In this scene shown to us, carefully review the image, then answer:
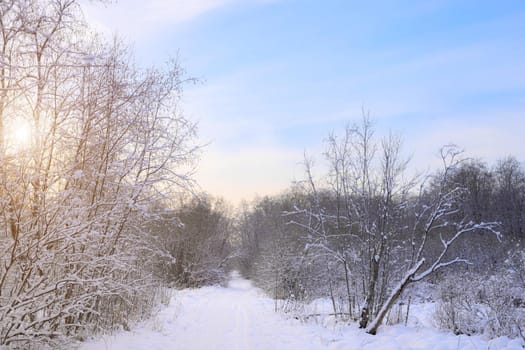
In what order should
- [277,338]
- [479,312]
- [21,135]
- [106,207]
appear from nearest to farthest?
[21,135]
[106,207]
[277,338]
[479,312]

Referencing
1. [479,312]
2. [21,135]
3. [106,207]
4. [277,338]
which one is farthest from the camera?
[479,312]

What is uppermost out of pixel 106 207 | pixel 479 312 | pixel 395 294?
pixel 106 207

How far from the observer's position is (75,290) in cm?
646

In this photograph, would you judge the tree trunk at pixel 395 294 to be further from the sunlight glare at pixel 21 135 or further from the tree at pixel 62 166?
the sunlight glare at pixel 21 135

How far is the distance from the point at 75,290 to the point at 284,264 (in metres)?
12.9

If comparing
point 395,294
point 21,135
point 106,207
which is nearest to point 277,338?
point 395,294

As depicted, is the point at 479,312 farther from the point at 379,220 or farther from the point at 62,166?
the point at 62,166

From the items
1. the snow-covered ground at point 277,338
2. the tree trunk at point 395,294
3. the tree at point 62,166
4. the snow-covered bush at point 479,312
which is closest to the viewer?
the tree at point 62,166

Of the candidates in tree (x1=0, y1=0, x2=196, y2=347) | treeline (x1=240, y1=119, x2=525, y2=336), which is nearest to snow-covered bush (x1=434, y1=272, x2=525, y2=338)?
treeline (x1=240, y1=119, x2=525, y2=336)

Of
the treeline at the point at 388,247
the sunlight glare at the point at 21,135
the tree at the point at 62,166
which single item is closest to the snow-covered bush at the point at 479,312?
the treeline at the point at 388,247

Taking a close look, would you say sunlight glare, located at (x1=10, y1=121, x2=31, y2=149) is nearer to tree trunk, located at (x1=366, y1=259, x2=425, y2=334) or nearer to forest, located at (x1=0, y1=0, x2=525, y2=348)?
forest, located at (x1=0, y1=0, x2=525, y2=348)

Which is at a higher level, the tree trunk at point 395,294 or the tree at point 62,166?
the tree at point 62,166

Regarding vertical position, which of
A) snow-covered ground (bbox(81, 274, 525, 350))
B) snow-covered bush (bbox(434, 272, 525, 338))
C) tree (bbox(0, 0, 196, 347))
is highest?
tree (bbox(0, 0, 196, 347))

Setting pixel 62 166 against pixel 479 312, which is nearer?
pixel 62 166
